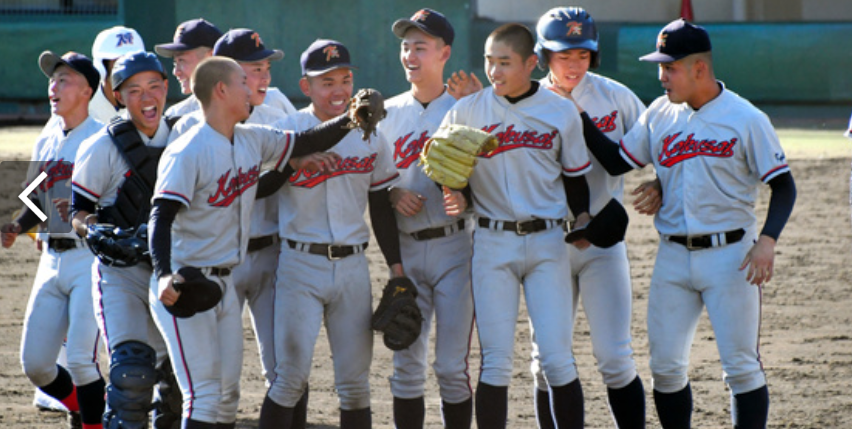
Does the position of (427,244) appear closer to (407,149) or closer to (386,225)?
(386,225)

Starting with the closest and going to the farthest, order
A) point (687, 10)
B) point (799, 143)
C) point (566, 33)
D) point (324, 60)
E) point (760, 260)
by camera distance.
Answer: point (760, 260)
point (324, 60)
point (566, 33)
point (799, 143)
point (687, 10)

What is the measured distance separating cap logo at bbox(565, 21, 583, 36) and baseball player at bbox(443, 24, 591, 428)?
24cm

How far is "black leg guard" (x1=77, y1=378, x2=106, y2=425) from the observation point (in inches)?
200

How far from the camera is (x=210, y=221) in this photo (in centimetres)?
443

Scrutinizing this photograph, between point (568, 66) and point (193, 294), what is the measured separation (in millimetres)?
1980

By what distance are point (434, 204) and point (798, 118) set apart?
12.5 metres

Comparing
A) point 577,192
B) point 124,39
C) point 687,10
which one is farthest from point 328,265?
point 687,10

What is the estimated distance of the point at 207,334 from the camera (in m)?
4.38

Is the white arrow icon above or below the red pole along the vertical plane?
below

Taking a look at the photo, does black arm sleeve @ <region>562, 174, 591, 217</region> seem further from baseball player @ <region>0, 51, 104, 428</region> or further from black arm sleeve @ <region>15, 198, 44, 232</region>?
black arm sleeve @ <region>15, 198, 44, 232</region>

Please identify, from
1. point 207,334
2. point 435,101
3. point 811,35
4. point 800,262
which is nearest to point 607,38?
Answer: point 811,35

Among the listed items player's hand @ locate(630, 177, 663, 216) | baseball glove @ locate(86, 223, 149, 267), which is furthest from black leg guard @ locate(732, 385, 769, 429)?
baseball glove @ locate(86, 223, 149, 267)

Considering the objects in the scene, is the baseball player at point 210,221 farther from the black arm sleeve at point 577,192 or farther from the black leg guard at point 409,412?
the black arm sleeve at point 577,192

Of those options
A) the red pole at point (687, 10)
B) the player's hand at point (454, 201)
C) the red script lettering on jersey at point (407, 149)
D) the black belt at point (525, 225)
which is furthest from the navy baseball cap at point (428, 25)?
the red pole at point (687, 10)
